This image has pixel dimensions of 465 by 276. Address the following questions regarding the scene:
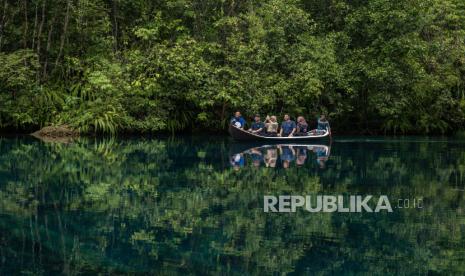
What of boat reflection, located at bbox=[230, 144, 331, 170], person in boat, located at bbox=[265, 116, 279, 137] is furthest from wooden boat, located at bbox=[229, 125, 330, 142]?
boat reflection, located at bbox=[230, 144, 331, 170]

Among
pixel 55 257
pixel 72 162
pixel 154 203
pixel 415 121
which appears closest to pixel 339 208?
pixel 154 203

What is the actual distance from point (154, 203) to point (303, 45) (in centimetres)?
2523

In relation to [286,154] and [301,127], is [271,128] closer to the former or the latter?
[301,127]

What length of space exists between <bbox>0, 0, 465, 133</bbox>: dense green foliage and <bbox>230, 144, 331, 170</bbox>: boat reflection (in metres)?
7.38

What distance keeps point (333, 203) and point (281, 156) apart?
10.5m

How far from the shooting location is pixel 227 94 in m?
36.3

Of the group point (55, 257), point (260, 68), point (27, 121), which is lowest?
point (55, 257)

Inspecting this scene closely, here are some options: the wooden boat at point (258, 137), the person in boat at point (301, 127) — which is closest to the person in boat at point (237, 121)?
the wooden boat at point (258, 137)

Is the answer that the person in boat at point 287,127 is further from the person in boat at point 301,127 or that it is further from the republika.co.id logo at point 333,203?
the republika.co.id logo at point 333,203

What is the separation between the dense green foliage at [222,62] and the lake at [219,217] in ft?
41.0

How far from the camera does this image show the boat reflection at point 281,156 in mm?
21844

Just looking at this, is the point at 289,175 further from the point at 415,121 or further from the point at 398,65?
the point at 415,121

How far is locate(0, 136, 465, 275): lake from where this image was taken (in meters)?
9.48

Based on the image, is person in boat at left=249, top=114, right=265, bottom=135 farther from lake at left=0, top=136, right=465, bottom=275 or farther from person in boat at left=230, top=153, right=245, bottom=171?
lake at left=0, top=136, right=465, bottom=275
